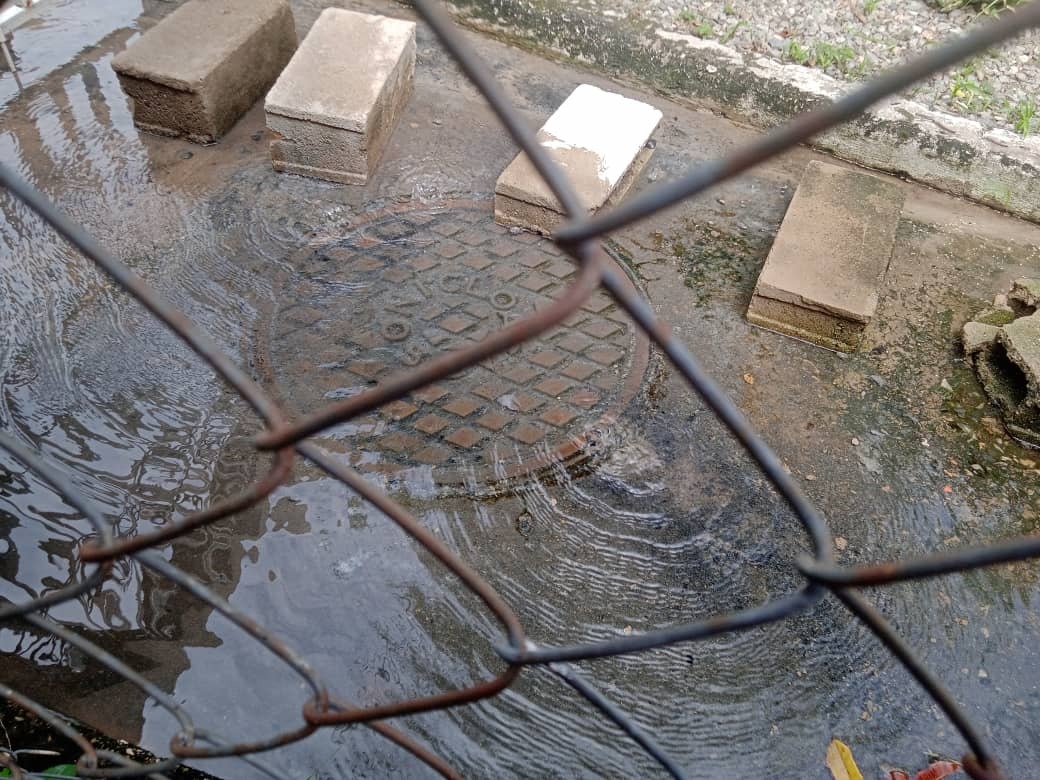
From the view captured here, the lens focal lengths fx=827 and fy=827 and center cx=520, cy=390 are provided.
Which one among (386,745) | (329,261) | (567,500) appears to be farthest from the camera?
(329,261)

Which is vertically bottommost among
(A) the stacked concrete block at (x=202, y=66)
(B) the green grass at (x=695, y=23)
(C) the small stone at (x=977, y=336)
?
(C) the small stone at (x=977, y=336)

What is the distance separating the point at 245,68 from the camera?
166 inches

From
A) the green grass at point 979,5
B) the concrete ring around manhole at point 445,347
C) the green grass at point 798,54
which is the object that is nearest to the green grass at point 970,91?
the green grass at point 979,5

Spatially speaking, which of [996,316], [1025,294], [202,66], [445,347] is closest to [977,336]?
[996,316]

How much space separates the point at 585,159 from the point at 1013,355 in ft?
6.44

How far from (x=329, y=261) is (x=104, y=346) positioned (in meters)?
0.96

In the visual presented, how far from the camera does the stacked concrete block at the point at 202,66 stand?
3.92 metres

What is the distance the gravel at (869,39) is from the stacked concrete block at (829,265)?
1.06 m

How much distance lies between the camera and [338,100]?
3.82m

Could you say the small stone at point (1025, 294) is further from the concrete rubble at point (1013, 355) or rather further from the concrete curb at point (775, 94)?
the concrete curb at point (775, 94)

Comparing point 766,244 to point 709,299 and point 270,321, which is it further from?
point 270,321

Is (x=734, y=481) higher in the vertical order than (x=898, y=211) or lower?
lower

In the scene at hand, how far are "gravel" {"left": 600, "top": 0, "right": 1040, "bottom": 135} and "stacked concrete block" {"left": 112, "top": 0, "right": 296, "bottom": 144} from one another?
2075mm

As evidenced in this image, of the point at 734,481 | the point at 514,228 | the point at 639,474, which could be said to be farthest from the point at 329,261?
the point at 734,481
